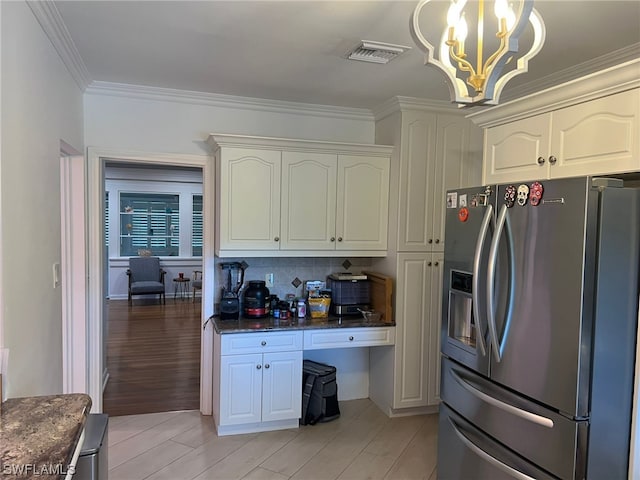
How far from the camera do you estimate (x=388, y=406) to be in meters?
3.64

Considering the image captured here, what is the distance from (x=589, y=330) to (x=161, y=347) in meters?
4.98

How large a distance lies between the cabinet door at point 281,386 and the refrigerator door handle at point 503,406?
4.31 feet

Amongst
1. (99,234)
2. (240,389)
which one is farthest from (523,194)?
(99,234)

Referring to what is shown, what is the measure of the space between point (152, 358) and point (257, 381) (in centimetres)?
241

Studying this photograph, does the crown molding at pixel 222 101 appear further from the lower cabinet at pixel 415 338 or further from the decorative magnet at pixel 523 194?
the decorative magnet at pixel 523 194

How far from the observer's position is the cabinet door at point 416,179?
11.4ft

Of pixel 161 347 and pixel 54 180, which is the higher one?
pixel 54 180

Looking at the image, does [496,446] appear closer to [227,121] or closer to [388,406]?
[388,406]

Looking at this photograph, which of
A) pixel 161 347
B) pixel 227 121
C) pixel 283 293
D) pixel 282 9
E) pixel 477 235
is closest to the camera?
pixel 282 9

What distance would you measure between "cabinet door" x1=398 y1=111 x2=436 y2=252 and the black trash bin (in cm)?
243

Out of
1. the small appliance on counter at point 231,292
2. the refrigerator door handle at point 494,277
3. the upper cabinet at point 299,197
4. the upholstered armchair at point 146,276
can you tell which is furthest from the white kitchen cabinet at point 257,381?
the upholstered armchair at point 146,276

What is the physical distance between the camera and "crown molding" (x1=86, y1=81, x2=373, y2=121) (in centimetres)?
325

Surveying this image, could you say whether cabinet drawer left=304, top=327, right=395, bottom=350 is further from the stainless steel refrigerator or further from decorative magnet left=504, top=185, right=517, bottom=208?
decorative magnet left=504, top=185, right=517, bottom=208

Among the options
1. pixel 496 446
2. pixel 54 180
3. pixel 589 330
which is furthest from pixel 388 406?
pixel 54 180
